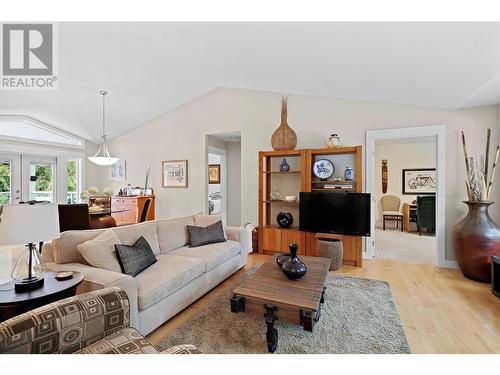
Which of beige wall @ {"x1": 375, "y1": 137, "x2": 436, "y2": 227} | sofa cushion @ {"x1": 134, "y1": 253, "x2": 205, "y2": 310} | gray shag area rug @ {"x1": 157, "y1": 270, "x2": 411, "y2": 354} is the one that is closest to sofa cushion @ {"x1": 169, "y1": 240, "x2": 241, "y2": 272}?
sofa cushion @ {"x1": 134, "y1": 253, "x2": 205, "y2": 310}

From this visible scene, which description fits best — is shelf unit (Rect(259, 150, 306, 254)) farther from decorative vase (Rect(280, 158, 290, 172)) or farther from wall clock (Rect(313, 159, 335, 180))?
wall clock (Rect(313, 159, 335, 180))

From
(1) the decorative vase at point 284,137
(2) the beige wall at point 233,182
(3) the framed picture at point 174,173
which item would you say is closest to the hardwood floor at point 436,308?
(1) the decorative vase at point 284,137

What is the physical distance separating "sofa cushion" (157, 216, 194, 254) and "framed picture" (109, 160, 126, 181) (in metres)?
3.72

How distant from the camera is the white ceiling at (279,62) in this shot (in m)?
2.17

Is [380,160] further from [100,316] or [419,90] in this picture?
[100,316]

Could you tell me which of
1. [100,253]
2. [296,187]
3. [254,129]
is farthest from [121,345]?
[254,129]

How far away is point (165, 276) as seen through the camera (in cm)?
220

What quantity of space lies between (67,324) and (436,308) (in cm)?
307

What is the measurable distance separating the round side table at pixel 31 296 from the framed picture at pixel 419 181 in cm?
762

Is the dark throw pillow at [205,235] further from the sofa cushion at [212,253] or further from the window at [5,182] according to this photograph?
the window at [5,182]

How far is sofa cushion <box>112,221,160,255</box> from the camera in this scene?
2.49 m

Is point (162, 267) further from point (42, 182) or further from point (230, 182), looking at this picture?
point (42, 182)

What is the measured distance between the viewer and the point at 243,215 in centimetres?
502
